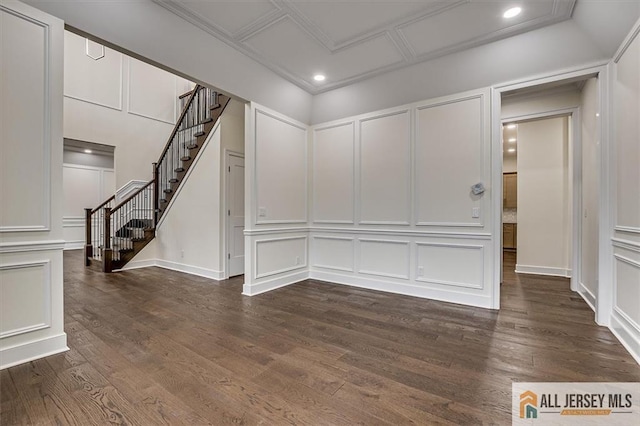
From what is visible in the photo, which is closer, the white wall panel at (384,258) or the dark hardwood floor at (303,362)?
the dark hardwood floor at (303,362)

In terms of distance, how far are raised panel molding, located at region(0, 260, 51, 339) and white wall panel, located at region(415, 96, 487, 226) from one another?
12.6ft

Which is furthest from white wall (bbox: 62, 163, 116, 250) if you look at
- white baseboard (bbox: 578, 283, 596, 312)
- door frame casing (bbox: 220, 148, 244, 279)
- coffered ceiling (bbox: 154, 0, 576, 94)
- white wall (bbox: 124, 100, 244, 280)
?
white baseboard (bbox: 578, 283, 596, 312)

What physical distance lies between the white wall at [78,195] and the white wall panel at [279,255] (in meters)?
7.53

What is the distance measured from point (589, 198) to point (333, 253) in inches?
137

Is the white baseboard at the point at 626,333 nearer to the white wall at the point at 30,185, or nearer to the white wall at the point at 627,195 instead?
the white wall at the point at 627,195

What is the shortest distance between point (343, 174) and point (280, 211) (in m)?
1.17

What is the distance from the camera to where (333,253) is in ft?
15.1

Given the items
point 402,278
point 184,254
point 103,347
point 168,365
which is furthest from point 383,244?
point 184,254

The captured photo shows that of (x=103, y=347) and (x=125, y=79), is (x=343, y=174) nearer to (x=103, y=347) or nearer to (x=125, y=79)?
(x=103, y=347)

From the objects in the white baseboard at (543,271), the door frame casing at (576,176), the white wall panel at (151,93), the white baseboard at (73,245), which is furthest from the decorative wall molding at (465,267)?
the white baseboard at (73,245)

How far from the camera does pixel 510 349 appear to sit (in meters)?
2.29

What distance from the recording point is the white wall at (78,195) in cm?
837

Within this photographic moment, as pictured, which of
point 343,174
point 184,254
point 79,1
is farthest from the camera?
point 184,254

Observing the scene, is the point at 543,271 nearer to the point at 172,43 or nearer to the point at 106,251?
the point at 172,43
